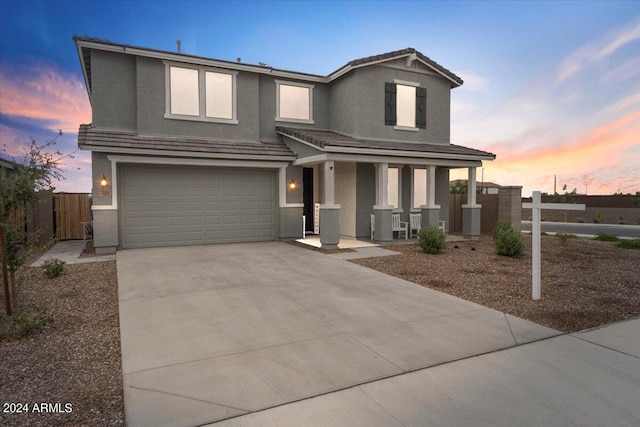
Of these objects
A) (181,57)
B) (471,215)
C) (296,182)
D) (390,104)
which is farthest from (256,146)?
(471,215)

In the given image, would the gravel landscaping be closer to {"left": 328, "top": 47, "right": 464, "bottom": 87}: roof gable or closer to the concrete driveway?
the concrete driveway

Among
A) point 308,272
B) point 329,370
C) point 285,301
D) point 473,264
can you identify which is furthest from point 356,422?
point 473,264

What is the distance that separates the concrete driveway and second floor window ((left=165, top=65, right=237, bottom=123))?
6.46 meters

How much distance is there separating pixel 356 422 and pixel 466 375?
1.38 m

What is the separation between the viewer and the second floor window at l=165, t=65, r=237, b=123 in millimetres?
Result: 12250

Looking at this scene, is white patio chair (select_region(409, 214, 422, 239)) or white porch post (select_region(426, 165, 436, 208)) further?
white patio chair (select_region(409, 214, 422, 239))

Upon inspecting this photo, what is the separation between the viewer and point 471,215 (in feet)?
46.5

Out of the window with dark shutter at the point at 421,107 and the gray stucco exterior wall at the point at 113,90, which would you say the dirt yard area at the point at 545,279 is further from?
the gray stucco exterior wall at the point at 113,90

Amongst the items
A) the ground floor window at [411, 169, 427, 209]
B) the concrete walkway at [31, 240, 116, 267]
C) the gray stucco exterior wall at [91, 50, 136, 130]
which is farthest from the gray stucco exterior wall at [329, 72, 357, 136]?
the concrete walkway at [31, 240, 116, 267]

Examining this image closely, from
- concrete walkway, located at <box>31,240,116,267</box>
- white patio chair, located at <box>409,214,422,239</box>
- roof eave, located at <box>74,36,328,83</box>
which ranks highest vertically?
roof eave, located at <box>74,36,328,83</box>

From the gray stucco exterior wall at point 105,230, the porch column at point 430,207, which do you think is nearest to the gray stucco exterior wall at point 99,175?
the gray stucco exterior wall at point 105,230

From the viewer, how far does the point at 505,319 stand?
5.26 metres

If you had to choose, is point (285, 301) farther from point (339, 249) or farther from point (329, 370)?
point (339, 249)

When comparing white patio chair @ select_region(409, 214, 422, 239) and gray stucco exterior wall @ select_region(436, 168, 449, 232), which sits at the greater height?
gray stucco exterior wall @ select_region(436, 168, 449, 232)
